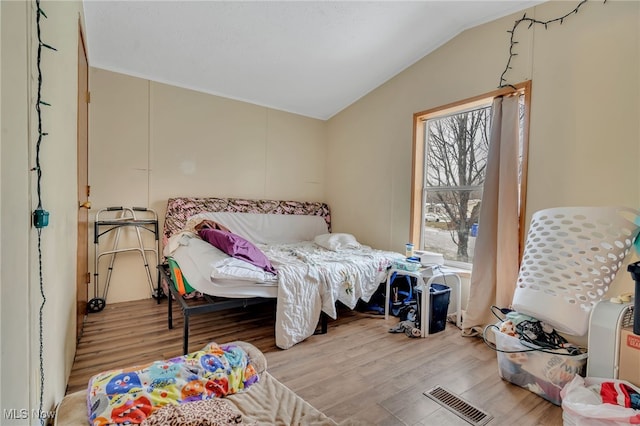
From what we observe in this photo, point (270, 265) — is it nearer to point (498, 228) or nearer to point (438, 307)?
point (438, 307)

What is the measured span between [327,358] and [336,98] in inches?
128

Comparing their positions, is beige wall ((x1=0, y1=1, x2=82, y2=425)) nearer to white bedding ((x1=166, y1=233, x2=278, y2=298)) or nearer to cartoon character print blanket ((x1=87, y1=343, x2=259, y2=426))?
cartoon character print blanket ((x1=87, y1=343, x2=259, y2=426))

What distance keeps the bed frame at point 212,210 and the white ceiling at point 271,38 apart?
4.50 feet

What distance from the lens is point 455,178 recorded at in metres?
3.23

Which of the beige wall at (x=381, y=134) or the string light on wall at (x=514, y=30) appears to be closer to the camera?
the beige wall at (x=381, y=134)

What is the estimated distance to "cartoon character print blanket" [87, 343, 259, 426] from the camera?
4.68 feet

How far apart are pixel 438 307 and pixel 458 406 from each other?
1.06m

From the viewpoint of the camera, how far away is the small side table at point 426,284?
2.58 meters

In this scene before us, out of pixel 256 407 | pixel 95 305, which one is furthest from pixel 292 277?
pixel 95 305

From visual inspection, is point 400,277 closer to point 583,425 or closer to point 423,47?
point 583,425

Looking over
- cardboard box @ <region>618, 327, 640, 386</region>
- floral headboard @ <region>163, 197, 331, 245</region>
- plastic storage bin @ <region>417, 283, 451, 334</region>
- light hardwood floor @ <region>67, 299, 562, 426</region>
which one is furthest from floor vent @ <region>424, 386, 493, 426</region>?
floral headboard @ <region>163, 197, 331, 245</region>

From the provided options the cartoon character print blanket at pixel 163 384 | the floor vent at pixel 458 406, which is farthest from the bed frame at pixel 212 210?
the floor vent at pixel 458 406

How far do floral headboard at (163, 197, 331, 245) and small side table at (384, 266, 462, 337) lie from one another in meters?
1.79
